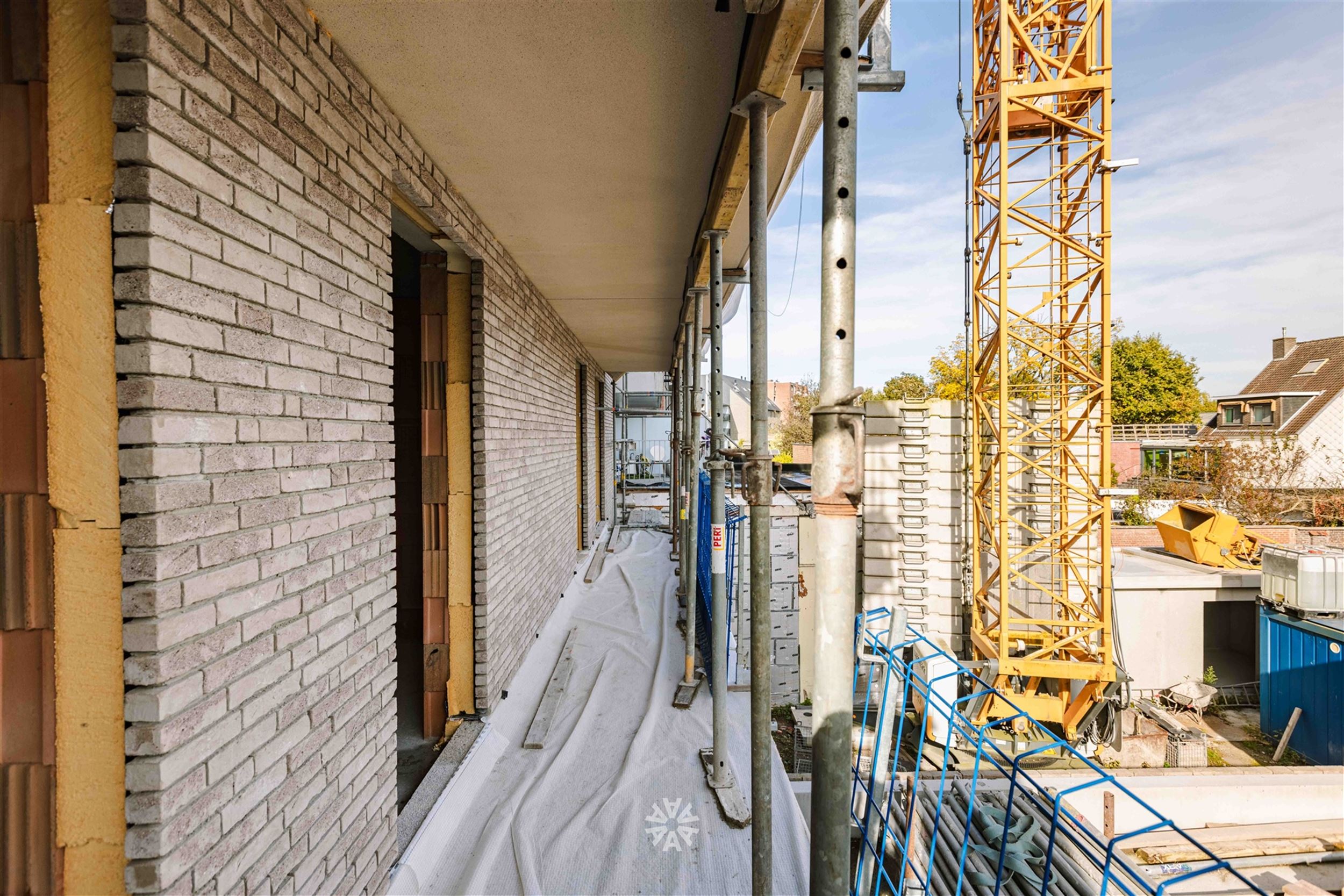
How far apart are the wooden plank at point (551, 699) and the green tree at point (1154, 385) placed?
935 inches

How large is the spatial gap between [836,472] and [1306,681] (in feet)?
37.1

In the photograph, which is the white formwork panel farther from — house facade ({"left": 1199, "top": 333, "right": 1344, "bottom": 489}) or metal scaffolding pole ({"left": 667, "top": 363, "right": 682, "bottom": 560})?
house facade ({"left": 1199, "top": 333, "right": 1344, "bottom": 489})

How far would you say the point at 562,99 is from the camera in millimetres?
2383

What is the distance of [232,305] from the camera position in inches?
60.1

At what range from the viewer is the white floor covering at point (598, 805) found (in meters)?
2.44

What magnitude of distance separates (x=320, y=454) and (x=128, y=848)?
1.08 m

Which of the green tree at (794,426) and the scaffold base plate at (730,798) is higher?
the green tree at (794,426)

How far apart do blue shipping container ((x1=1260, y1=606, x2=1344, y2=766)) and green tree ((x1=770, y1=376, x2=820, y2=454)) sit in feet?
56.9

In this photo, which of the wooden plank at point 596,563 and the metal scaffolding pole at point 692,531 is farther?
the wooden plank at point 596,563

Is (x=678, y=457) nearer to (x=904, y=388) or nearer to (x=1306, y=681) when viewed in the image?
(x=1306, y=681)

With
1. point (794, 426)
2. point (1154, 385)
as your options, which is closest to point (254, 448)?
point (1154, 385)

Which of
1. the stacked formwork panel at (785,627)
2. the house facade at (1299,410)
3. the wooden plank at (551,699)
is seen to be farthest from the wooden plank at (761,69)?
the house facade at (1299,410)

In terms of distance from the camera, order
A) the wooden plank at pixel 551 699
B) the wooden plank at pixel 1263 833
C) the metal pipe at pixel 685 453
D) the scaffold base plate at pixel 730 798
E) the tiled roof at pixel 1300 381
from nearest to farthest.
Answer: the scaffold base plate at pixel 730 798 < the wooden plank at pixel 551 699 < the metal pipe at pixel 685 453 < the wooden plank at pixel 1263 833 < the tiled roof at pixel 1300 381

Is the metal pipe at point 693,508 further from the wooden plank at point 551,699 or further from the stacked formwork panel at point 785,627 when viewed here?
the stacked formwork panel at point 785,627
